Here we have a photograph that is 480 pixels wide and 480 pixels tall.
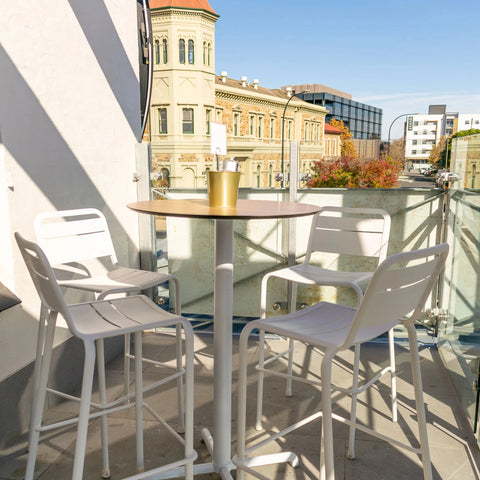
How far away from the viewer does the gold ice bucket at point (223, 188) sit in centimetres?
185

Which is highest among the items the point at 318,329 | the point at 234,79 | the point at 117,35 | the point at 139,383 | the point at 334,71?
the point at 334,71

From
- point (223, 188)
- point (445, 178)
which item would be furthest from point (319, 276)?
point (445, 178)

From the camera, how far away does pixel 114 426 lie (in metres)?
2.38

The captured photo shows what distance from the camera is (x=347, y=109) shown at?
85.5m

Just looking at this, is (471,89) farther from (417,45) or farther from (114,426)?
(114,426)

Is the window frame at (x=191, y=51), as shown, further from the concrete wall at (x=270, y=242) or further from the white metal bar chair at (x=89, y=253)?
the white metal bar chair at (x=89, y=253)

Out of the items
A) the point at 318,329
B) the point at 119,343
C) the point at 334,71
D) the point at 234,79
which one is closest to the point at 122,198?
the point at 119,343

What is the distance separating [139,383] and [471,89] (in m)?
81.1

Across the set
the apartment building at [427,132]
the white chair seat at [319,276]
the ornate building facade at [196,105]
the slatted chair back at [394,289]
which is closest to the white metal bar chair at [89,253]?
the white chair seat at [319,276]

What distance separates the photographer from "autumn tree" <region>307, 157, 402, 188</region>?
18.4m

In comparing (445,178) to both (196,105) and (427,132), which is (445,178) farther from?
(427,132)

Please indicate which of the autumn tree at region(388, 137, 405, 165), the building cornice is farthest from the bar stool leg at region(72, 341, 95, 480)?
the autumn tree at region(388, 137, 405, 165)

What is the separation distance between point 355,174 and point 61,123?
17.8 m

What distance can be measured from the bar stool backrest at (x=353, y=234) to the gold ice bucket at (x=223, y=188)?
2.10 feet
